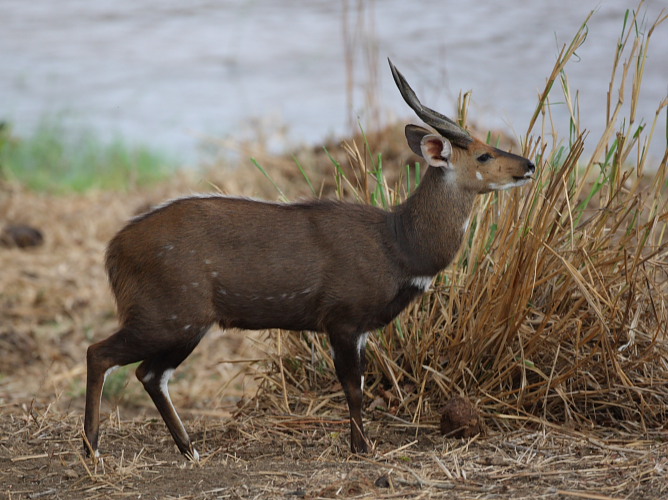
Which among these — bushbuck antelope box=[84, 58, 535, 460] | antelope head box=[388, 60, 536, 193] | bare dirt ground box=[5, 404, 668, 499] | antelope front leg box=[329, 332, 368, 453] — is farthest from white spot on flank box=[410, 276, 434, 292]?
bare dirt ground box=[5, 404, 668, 499]

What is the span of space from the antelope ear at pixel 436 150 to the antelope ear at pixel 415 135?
0.06 meters

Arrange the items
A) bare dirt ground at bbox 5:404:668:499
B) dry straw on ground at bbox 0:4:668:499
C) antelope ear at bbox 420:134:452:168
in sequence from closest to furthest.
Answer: bare dirt ground at bbox 5:404:668:499
dry straw on ground at bbox 0:4:668:499
antelope ear at bbox 420:134:452:168

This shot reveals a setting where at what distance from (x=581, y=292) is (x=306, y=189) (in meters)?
4.90

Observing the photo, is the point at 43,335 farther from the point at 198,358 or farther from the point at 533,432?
the point at 533,432

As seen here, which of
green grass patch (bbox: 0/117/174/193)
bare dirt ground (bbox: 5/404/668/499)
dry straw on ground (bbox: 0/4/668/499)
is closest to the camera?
bare dirt ground (bbox: 5/404/668/499)

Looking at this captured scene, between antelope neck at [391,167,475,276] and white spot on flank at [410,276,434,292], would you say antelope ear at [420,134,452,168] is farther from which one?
white spot on flank at [410,276,434,292]

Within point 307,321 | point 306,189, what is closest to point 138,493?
point 307,321

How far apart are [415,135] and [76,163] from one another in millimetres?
8689

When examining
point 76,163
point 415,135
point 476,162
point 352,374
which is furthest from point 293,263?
point 76,163

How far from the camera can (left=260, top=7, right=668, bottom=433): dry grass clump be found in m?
4.28

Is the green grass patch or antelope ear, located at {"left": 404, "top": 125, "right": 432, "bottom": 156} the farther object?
the green grass patch

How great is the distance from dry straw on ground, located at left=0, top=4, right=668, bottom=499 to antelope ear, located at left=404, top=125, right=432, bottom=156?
562 mm

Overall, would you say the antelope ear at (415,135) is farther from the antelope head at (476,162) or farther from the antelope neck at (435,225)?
the antelope neck at (435,225)

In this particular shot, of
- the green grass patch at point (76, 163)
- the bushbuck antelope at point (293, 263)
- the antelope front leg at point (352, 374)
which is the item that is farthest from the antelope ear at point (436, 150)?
the green grass patch at point (76, 163)
